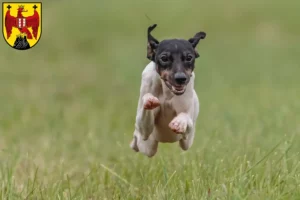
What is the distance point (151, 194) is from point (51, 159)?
2799 mm

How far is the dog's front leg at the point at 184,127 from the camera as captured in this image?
12.7ft

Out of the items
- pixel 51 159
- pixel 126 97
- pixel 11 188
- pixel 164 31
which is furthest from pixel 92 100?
pixel 164 31

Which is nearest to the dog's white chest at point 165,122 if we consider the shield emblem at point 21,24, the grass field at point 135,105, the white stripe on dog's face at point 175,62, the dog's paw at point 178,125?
the dog's paw at point 178,125

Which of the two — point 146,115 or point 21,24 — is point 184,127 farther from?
point 21,24

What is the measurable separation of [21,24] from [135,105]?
18.3ft

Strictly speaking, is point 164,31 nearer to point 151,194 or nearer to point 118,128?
point 118,128

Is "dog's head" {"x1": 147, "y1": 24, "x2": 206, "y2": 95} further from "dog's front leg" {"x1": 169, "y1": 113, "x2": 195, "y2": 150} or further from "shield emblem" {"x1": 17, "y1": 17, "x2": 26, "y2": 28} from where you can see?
"shield emblem" {"x1": 17, "y1": 17, "x2": 26, "y2": 28}

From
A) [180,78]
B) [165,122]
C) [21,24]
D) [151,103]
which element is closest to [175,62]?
[180,78]

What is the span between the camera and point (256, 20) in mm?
22469

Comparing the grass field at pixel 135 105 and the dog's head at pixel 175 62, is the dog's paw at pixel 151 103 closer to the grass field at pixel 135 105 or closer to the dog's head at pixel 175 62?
the dog's head at pixel 175 62

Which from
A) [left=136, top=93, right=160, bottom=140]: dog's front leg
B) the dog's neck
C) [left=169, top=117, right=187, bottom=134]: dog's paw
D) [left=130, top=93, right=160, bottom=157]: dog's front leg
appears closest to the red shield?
[left=130, top=93, right=160, bottom=157]: dog's front leg

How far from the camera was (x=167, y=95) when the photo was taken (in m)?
4.23

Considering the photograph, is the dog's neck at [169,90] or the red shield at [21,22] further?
the red shield at [21,22]

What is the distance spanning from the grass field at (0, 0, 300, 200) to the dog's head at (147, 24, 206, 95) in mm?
209
